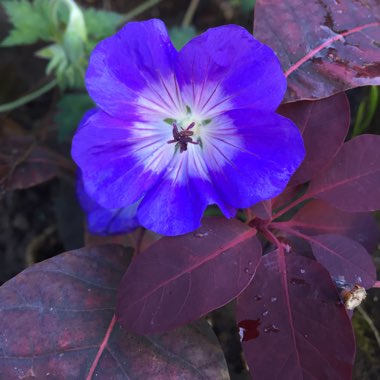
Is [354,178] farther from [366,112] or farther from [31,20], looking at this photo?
[31,20]

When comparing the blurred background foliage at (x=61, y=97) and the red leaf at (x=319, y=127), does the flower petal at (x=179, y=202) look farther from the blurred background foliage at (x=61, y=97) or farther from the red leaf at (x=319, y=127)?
the blurred background foliage at (x=61, y=97)

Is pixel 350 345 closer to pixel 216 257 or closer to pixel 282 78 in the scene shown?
pixel 216 257

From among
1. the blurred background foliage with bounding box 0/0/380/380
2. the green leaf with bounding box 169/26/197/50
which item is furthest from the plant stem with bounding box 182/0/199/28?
the green leaf with bounding box 169/26/197/50

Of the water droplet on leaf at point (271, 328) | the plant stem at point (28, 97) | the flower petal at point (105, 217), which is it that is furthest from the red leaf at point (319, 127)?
the plant stem at point (28, 97)

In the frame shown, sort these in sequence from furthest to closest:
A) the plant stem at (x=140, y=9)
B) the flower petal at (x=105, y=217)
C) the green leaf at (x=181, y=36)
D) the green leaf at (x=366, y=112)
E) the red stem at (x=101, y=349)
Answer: the plant stem at (x=140, y=9)
the green leaf at (x=181, y=36)
the green leaf at (x=366, y=112)
the flower petal at (x=105, y=217)
the red stem at (x=101, y=349)

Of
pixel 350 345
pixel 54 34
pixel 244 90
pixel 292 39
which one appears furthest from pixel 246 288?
pixel 54 34

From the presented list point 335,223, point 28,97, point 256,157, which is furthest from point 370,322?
point 28,97

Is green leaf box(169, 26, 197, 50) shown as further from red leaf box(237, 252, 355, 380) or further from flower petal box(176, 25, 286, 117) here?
red leaf box(237, 252, 355, 380)
